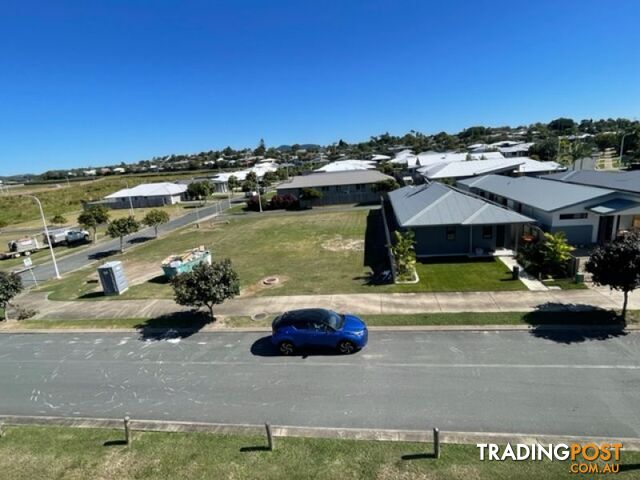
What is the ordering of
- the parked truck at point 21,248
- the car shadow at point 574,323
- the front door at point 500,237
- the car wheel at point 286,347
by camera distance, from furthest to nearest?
the parked truck at point 21,248, the front door at point 500,237, the car wheel at point 286,347, the car shadow at point 574,323

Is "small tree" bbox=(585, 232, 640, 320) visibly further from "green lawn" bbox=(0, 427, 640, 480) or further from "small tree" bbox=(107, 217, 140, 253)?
"small tree" bbox=(107, 217, 140, 253)

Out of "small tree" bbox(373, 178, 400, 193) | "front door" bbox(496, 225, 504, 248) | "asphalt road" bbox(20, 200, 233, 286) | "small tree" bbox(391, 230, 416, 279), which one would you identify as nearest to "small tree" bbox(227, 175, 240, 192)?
"asphalt road" bbox(20, 200, 233, 286)

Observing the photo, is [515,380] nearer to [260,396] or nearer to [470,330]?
[470,330]

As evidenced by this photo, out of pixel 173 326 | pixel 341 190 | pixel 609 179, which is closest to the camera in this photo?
pixel 173 326

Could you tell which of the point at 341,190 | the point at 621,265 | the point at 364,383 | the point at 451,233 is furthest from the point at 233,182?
the point at 621,265

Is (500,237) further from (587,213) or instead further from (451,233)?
(587,213)

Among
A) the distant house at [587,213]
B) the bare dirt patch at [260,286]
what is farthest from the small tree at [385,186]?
the bare dirt patch at [260,286]

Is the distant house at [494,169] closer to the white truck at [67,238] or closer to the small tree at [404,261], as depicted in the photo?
the small tree at [404,261]
